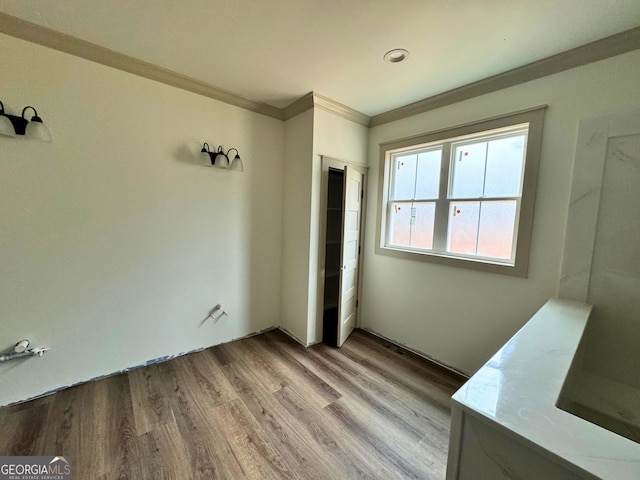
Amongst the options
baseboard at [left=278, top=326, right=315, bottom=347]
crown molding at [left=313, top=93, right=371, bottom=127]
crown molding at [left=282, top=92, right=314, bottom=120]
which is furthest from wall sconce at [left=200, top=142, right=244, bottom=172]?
baseboard at [left=278, top=326, right=315, bottom=347]

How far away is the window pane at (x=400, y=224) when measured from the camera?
2.77m

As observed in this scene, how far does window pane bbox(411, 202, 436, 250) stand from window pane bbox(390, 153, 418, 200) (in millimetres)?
183

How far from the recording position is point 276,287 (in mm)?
3078

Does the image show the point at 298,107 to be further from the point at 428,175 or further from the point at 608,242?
the point at 608,242

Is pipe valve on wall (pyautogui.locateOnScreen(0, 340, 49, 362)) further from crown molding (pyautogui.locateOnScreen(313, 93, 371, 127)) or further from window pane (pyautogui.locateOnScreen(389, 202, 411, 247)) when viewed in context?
window pane (pyautogui.locateOnScreen(389, 202, 411, 247))

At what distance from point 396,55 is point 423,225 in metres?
1.53

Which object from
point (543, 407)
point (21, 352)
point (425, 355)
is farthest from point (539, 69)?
point (21, 352)

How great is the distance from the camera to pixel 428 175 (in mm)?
2600

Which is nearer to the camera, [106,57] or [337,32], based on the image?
[337,32]

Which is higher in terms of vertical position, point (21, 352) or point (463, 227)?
point (463, 227)

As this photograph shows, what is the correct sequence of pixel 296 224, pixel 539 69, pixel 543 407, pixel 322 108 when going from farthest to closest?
pixel 296 224
pixel 322 108
pixel 539 69
pixel 543 407

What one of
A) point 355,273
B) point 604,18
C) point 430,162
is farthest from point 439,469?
point 604,18

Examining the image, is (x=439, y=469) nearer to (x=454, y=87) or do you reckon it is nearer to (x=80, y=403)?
(x=80, y=403)

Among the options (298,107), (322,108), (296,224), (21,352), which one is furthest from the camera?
(296,224)
